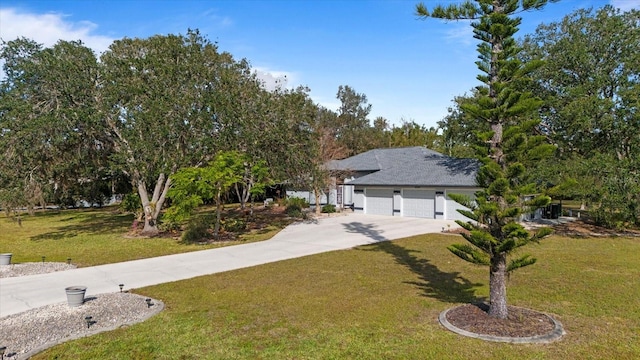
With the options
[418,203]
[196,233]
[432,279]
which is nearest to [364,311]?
[432,279]

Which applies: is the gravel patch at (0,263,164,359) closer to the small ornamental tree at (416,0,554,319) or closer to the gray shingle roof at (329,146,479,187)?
the small ornamental tree at (416,0,554,319)

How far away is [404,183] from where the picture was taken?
2591 centimetres

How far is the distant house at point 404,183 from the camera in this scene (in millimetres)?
24359

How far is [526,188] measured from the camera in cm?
711

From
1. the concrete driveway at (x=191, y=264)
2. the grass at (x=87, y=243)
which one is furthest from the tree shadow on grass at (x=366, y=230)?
the grass at (x=87, y=243)

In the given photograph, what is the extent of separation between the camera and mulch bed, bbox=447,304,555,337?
263 inches

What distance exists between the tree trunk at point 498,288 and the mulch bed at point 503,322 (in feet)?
0.43

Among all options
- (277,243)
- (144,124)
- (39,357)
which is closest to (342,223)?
(277,243)

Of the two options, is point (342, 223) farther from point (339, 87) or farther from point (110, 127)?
point (339, 87)

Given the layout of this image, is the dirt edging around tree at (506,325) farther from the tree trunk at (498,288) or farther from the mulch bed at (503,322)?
the tree trunk at (498,288)

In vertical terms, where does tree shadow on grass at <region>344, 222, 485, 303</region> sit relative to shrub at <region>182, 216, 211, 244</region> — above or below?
below

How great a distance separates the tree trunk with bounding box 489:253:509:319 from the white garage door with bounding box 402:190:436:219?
17840 millimetres

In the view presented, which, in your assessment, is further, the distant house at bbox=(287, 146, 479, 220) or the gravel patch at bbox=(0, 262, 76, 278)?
the distant house at bbox=(287, 146, 479, 220)

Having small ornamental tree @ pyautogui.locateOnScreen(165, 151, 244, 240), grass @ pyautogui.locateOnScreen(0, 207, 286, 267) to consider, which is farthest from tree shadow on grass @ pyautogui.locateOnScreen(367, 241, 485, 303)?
grass @ pyautogui.locateOnScreen(0, 207, 286, 267)
